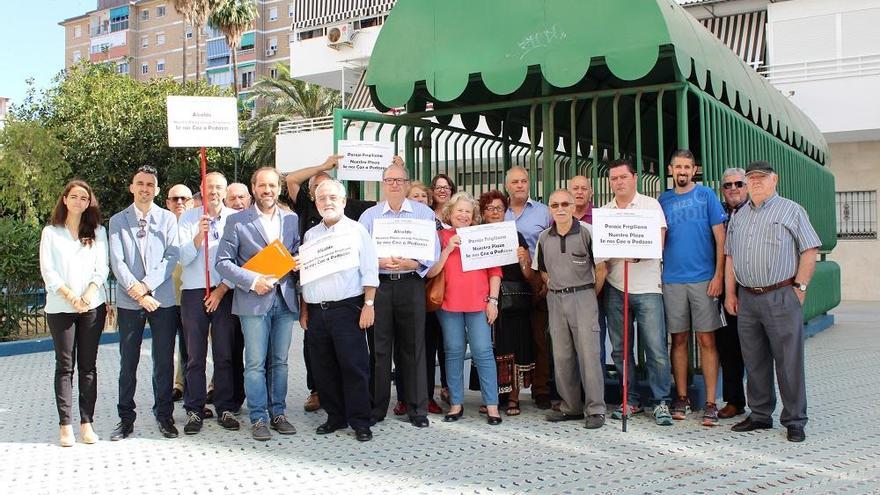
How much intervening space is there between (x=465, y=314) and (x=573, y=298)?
88cm

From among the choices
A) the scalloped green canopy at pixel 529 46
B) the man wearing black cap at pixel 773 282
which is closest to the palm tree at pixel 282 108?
the scalloped green canopy at pixel 529 46

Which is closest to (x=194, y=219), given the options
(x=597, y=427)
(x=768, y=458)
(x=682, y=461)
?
(x=597, y=427)

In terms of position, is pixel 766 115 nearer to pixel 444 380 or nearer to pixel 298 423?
pixel 444 380

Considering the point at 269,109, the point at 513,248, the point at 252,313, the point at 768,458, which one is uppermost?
the point at 269,109

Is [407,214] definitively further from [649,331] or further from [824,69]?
[824,69]

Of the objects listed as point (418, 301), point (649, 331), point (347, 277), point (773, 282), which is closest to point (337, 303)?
point (347, 277)

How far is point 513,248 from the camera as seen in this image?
19.8ft

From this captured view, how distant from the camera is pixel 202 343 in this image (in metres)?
5.89

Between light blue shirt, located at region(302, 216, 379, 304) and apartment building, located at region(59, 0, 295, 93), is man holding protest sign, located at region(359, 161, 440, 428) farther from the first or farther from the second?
apartment building, located at region(59, 0, 295, 93)

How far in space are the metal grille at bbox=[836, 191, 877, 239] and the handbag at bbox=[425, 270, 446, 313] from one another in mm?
17903

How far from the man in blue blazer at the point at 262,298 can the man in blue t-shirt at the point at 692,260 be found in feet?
9.49

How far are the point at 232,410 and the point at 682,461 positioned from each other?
11.1ft

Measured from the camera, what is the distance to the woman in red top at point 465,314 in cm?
603

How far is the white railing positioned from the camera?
19109 millimetres
